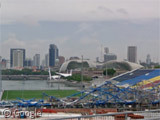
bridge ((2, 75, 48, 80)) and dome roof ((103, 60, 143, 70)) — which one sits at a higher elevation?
dome roof ((103, 60, 143, 70))

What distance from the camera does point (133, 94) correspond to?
19531 mm

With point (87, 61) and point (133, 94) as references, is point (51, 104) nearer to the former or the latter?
point (133, 94)

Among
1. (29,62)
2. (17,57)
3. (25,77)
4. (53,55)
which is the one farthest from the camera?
(29,62)

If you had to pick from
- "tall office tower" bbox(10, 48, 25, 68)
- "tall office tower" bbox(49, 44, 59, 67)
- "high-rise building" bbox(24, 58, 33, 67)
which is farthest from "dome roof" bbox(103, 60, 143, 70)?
"high-rise building" bbox(24, 58, 33, 67)

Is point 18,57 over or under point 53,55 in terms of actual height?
under

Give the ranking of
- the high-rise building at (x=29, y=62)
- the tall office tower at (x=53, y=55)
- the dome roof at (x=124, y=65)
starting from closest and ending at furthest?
the dome roof at (x=124, y=65), the tall office tower at (x=53, y=55), the high-rise building at (x=29, y=62)

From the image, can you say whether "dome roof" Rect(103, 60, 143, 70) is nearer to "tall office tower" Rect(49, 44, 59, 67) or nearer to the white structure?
"tall office tower" Rect(49, 44, 59, 67)

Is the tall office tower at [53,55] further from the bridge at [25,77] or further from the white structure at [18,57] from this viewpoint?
the bridge at [25,77]

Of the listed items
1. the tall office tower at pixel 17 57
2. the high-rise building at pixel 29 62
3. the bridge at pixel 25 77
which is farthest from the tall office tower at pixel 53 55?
the bridge at pixel 25 77

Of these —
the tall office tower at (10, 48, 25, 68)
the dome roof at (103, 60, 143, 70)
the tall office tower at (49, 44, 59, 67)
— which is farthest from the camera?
the tall office tower at (49, 44, 59, 67)

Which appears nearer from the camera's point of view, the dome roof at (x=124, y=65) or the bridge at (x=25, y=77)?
the dome roof at (x=124, y=65)

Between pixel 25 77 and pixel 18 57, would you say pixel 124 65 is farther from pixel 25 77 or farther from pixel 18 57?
pixel 18 57

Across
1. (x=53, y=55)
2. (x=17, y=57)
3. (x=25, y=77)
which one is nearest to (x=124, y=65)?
(x=25, y=77)

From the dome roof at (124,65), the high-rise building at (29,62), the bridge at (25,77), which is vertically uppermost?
the high-rise building at (29,62)
